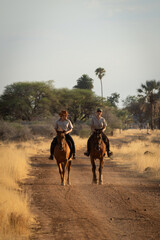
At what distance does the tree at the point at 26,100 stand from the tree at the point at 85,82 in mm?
14992

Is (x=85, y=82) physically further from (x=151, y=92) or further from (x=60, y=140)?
(x=60, y=140)

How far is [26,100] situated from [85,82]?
61.3ft

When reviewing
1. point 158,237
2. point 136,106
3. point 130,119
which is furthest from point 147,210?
point 136,106

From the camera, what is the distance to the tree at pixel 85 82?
69.0 meters

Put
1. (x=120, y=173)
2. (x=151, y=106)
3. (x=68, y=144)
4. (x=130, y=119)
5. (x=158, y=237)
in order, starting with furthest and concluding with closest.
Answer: (x=130, y=119), (x=151, y=106), (x=120, y=173), (x=68, y=144), (x=158, y=237)

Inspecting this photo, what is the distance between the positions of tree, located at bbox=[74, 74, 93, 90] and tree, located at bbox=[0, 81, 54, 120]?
49.2 feet

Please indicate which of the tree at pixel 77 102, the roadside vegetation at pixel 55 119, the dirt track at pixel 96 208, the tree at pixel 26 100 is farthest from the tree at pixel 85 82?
the dirt track at pixel 96 208

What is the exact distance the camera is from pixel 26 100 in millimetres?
54438

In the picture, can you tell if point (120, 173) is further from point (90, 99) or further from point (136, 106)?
point (136, 106)

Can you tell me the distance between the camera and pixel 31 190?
1191 centimetres

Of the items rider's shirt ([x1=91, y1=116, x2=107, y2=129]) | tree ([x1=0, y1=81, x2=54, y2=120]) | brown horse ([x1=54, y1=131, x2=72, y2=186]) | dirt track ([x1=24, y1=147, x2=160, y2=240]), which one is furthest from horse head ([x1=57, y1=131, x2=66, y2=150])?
tree ([x1=0, y1=81, x2=54, y2=120])

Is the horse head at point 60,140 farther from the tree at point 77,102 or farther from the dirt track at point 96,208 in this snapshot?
the tree at point 77,102

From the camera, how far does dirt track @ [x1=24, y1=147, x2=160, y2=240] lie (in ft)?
22.9

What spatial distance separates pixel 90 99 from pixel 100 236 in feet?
173
